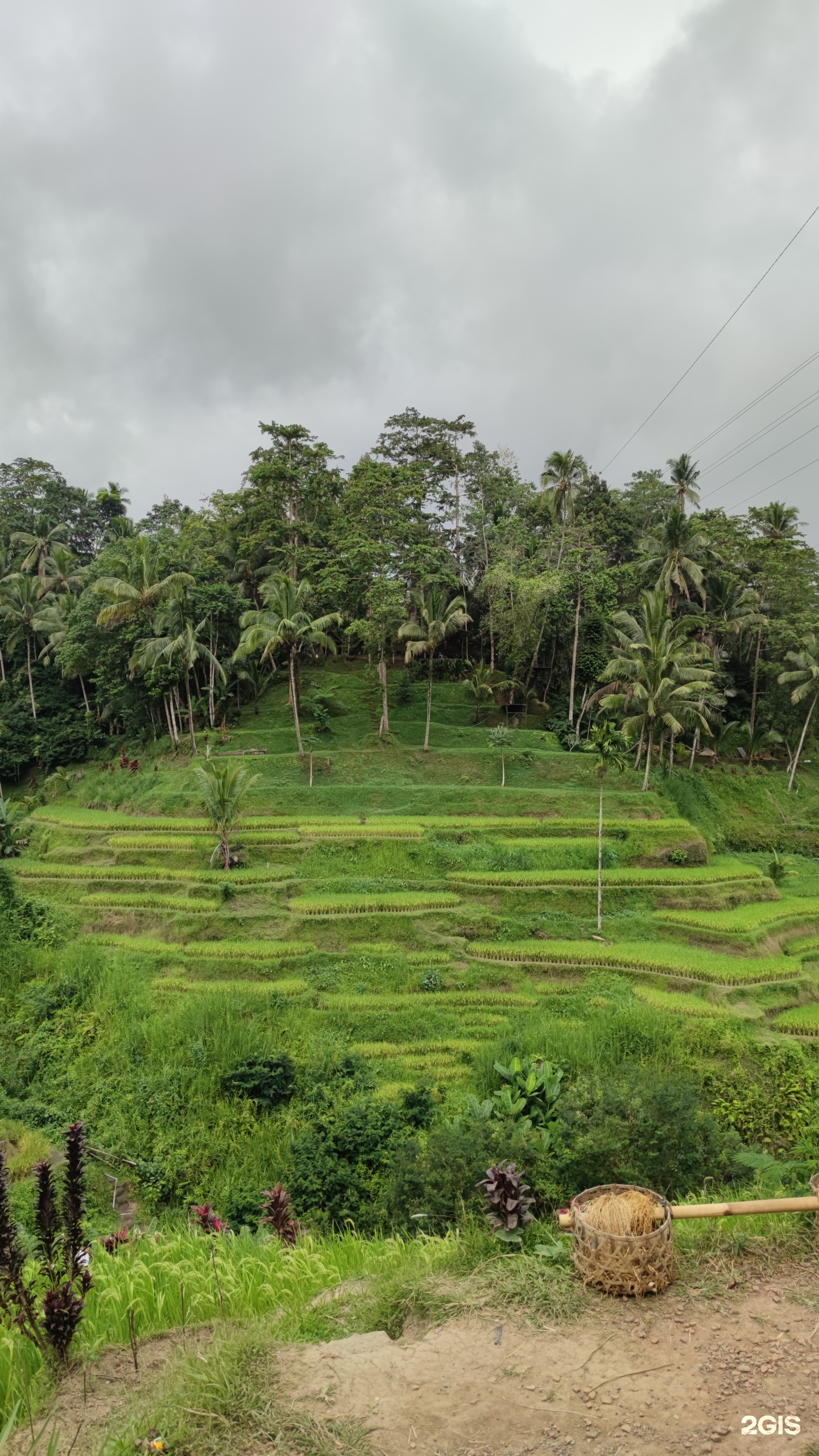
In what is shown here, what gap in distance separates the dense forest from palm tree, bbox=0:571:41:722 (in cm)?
13

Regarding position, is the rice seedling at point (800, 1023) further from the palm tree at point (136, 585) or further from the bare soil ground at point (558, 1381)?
the palm tree at point (136, 585)

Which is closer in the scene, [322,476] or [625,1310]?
[625,1310]

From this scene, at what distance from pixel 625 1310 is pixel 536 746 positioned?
2512 centimetres

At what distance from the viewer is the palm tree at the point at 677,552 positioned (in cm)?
3098

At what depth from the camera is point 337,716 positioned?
103ft

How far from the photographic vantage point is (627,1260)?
4.88m

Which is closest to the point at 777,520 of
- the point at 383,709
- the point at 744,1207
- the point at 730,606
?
the point at 730,606

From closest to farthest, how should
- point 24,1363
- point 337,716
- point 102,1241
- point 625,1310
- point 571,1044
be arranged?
point 24,1363, point 625,1310, point 102,1241, point 571,1044, point 337,716

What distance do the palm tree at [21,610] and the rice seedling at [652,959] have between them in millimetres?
26404

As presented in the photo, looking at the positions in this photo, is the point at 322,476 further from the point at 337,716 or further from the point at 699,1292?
the point at 699,1292

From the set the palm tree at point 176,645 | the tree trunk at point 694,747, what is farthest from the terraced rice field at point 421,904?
the tree trunk at point 694,747

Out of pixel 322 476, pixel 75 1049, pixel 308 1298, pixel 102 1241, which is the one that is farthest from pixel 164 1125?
pixel 322 476

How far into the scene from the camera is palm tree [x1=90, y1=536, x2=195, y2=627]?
1120 inches

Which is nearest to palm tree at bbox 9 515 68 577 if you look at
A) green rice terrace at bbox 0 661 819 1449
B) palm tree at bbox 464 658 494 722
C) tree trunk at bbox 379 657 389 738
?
green rice terrace at bbox 0 661 819 1449
